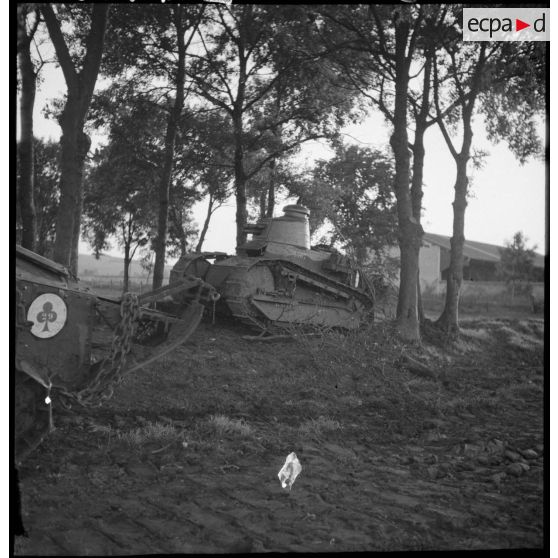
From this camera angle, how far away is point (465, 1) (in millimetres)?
7688

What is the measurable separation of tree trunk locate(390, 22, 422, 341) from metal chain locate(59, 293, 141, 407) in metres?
9.13

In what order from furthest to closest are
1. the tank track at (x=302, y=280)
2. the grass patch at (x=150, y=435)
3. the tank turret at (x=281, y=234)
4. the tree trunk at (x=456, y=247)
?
the tree trunk at (x=456, y=247), the tank turret at (x=281, y=234), the tank track at (x=302, y=280), the grass patch at (x=150, y=435)

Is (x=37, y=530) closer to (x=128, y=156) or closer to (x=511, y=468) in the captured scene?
(x=511, y=468)

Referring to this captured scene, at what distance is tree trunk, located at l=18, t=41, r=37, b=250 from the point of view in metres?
11.0

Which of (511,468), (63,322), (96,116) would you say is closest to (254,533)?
(63,322)

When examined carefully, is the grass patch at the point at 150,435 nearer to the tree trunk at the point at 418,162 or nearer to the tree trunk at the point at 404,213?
the tree trunk at the point at 404,213

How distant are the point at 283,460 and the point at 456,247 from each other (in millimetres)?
12252

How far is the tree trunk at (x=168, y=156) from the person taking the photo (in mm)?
15102

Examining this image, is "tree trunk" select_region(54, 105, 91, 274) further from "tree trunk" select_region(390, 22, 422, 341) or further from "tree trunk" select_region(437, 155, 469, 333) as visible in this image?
"tree trunk" select_region(437, 155, 469, 333)

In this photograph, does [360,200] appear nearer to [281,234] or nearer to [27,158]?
[281,234]

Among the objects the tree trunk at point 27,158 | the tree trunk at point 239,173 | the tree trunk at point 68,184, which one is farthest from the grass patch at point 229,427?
the tree trunk at point 239,173

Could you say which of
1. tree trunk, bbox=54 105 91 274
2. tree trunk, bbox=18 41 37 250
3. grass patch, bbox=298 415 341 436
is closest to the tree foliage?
tree trunk, bbox=18 41 37 250

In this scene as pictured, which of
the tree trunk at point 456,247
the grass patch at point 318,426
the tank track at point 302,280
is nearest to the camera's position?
the grass patch at point 318,426

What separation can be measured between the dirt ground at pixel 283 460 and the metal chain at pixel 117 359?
0.57 metres
